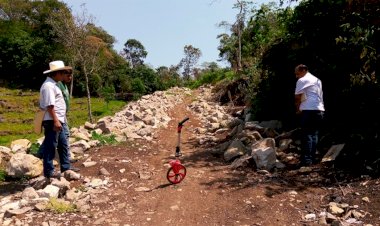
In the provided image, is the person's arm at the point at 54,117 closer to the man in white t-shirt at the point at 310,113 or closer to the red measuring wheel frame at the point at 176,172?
the red measuring wheel frame at the point at 176,172

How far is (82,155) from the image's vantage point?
7.67 metres

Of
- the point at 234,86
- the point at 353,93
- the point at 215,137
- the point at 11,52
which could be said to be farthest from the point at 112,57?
the point at 353,93

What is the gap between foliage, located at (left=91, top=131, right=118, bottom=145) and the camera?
8.51 metres

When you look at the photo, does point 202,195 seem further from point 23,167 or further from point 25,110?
point 25,110

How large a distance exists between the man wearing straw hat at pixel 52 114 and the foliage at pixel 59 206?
809mm

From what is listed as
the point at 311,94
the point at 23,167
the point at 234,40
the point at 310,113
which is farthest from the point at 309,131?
the point at 234,40

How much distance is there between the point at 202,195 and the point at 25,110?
33.3 m

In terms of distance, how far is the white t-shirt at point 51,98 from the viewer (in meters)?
5.60

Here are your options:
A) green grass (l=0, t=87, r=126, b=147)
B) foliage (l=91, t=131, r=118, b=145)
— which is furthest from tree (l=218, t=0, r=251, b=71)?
foliage (l=91, t=131, r=118, b=145)

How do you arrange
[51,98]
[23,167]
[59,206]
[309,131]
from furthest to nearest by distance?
[23,167] → [309,131] → [51,98] → [59,206]

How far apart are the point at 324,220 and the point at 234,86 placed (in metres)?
12.9

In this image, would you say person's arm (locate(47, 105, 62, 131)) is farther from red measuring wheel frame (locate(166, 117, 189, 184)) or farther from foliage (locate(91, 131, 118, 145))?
foliage (locate(91, 131, 118, 145))

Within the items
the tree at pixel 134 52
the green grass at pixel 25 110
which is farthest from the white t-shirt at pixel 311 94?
the tree at pixel 134 52

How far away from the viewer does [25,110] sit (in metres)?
35.1
